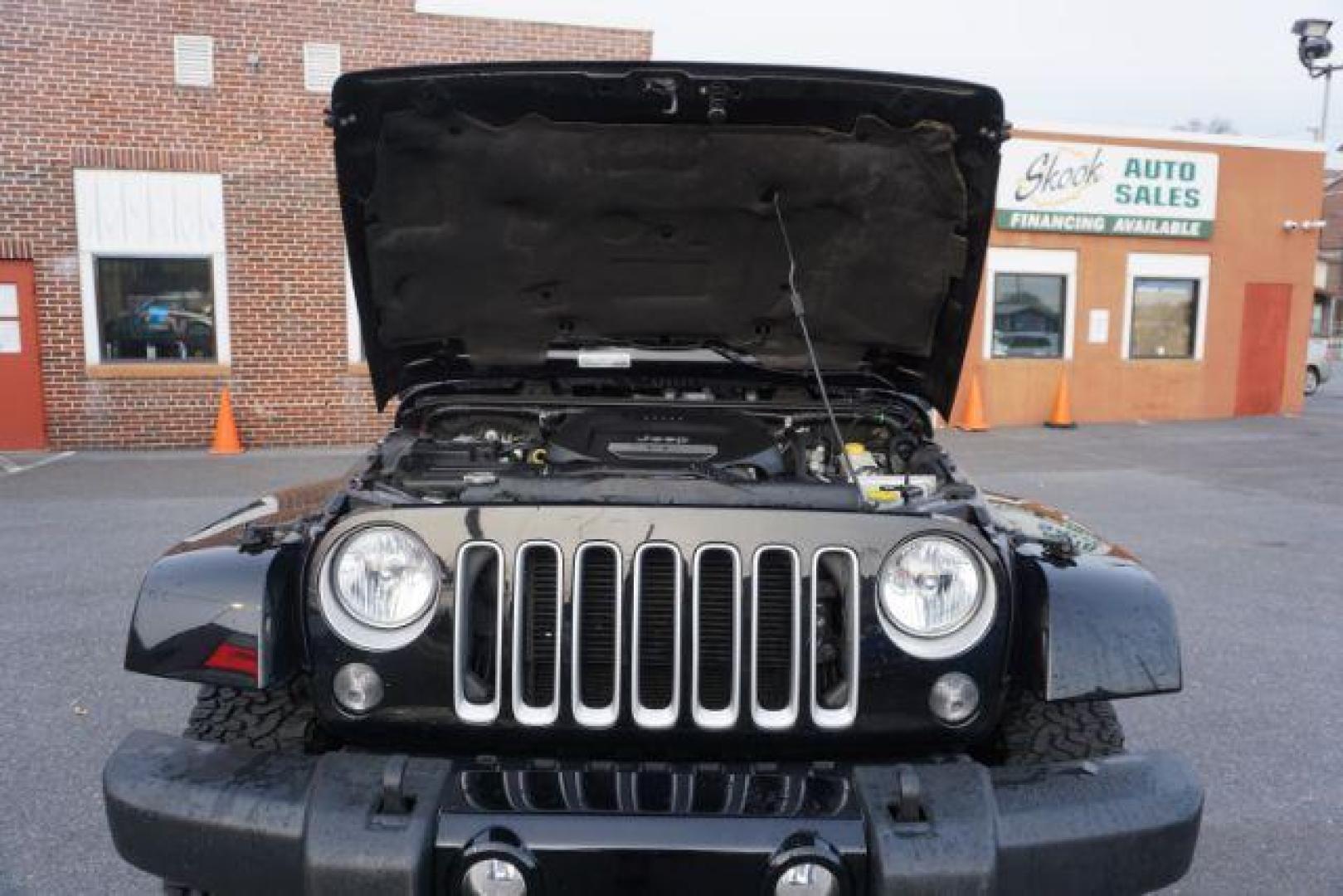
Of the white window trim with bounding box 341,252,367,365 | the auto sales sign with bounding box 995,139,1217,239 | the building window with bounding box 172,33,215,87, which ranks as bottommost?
the white window trim with bounding box 341,252,367,365

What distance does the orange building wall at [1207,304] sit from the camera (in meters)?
14.8

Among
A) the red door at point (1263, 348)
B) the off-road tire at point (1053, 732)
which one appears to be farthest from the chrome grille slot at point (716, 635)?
the red door at point (1263, 348)

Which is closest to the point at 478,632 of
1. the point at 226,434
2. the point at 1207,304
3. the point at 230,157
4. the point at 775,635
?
the point at 775,635

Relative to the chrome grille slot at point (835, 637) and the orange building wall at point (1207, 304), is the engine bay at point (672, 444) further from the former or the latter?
the orange building wall at point (1207, 304)

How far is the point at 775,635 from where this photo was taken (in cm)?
210

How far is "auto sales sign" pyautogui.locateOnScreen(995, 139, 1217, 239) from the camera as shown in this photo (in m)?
14.4

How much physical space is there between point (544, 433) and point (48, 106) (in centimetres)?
1017

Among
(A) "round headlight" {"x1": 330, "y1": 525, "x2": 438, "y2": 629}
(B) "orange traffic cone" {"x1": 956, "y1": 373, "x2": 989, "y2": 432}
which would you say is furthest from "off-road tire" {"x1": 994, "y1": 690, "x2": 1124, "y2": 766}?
(B) "orange traffic cone" {"x1": 956, "y1": 373, "x2": 989, "y2": 432}

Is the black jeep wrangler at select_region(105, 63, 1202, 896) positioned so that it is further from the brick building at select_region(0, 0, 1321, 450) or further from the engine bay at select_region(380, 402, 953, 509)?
the brick building at select_region(0, 0, 1321, 450)

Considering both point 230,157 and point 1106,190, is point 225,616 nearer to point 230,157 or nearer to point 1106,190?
point 230,157

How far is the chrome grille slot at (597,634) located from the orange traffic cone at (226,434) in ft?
33.8

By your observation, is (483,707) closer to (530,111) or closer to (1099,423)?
(530,111)

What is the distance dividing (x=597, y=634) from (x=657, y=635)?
0.40ft

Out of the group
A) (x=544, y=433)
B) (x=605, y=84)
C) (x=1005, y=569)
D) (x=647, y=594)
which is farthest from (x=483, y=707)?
(x=605, y=84)
